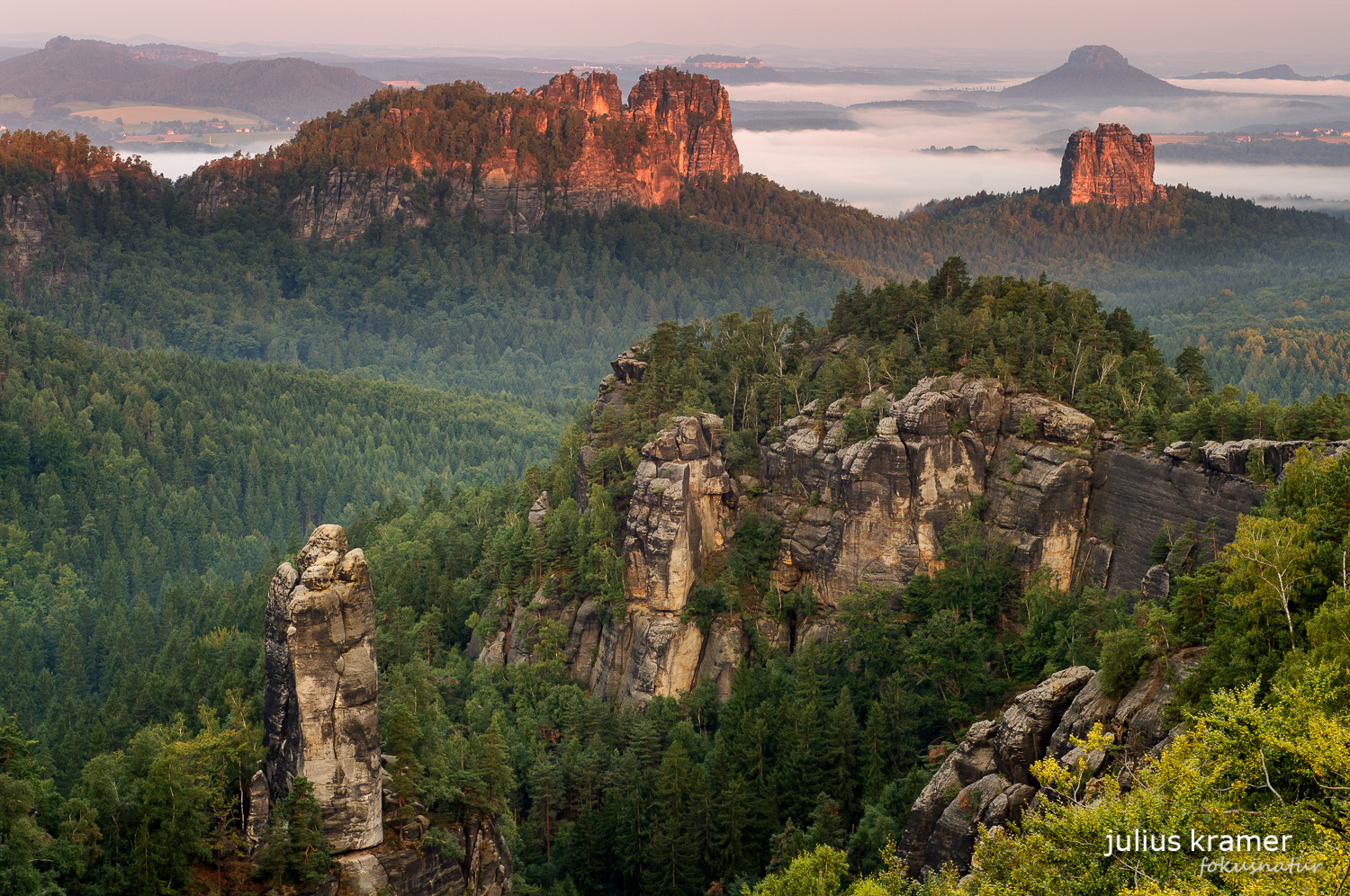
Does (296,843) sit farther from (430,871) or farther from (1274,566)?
(1274,566)

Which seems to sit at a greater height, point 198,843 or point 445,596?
point 198,843

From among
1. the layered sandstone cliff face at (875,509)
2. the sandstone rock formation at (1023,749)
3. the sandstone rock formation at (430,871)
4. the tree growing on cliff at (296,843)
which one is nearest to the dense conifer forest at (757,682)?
the tree growing on cliff at (296,843)

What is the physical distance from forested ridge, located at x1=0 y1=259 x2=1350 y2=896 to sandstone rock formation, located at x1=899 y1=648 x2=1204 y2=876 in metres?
1.44

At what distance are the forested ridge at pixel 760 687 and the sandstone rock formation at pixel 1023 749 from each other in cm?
144

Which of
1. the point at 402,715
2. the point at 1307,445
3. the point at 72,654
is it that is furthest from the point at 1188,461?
the point at 72,654

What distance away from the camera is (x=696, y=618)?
86500mm

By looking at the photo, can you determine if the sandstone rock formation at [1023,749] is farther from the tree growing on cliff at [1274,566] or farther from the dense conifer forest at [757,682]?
the tree growing on cliff at [1274,566]

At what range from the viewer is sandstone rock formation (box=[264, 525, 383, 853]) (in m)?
49.0

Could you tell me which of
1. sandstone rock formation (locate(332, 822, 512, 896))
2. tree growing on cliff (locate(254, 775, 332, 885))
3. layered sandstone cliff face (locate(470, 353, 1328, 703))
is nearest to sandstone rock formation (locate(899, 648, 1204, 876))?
sandstone rock formation (locate(332, 822, 512, 896))

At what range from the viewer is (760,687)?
3123 inches

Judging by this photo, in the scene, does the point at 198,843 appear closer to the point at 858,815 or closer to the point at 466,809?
the point at 466,809

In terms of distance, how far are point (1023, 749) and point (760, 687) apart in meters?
30.6

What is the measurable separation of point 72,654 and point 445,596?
126 ft

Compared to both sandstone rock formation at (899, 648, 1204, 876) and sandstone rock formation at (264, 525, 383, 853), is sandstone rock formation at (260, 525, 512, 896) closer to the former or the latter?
sandstone rock formation at (264, 525, 383, 853)
